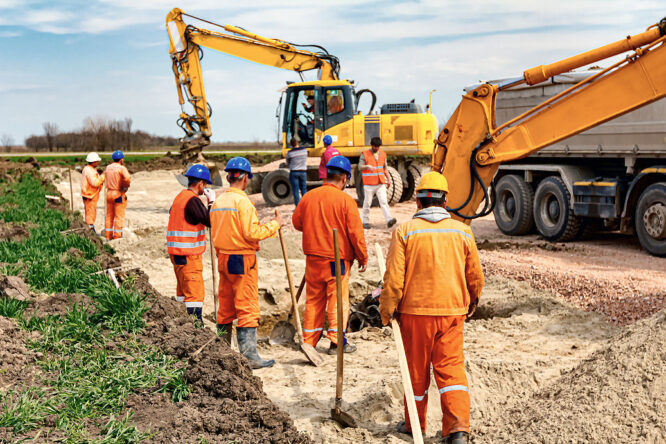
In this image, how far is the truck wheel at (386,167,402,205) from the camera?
1869cm

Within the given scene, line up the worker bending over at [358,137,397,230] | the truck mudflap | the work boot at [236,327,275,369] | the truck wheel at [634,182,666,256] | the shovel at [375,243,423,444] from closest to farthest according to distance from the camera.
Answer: the shovel at [375,243,423,444] → the work boot at [236,327,275,369] → the truck wheel at [634,182,666,256] → the truck mudflap → the worker bending over at [358,137,397,230]

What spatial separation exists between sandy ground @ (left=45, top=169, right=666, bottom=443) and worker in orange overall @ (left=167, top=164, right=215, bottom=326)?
1045mm

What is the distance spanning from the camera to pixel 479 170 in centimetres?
838

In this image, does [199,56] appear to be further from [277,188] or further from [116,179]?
[116,179]

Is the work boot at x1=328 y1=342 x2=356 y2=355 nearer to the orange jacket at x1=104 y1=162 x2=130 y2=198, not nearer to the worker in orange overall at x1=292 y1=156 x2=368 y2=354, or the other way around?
the worker in orange overall at x1=292 y1=156 x2=368 y2=354

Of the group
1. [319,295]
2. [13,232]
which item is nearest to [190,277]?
[319,295]

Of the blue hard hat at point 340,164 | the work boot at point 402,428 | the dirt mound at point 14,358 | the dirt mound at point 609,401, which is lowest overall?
the work boot at point 402,428

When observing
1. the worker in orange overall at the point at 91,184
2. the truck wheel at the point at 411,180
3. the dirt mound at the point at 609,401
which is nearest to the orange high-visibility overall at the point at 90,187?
the worker in orange overall at the point at 91,184

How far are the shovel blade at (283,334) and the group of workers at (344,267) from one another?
0.74 meters

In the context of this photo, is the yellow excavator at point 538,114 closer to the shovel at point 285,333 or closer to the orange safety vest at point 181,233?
the shovel at point 285,333

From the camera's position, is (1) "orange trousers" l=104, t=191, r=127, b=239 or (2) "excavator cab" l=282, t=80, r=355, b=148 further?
(2) "excavator cab" l=282, t=80, r=355, b=148

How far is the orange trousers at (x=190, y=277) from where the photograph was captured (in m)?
6.98

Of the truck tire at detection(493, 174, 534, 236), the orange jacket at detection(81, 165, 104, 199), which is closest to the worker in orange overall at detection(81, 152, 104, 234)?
the orange jacket at detection(81, 165, 104, 199)

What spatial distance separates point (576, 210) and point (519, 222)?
165cm
